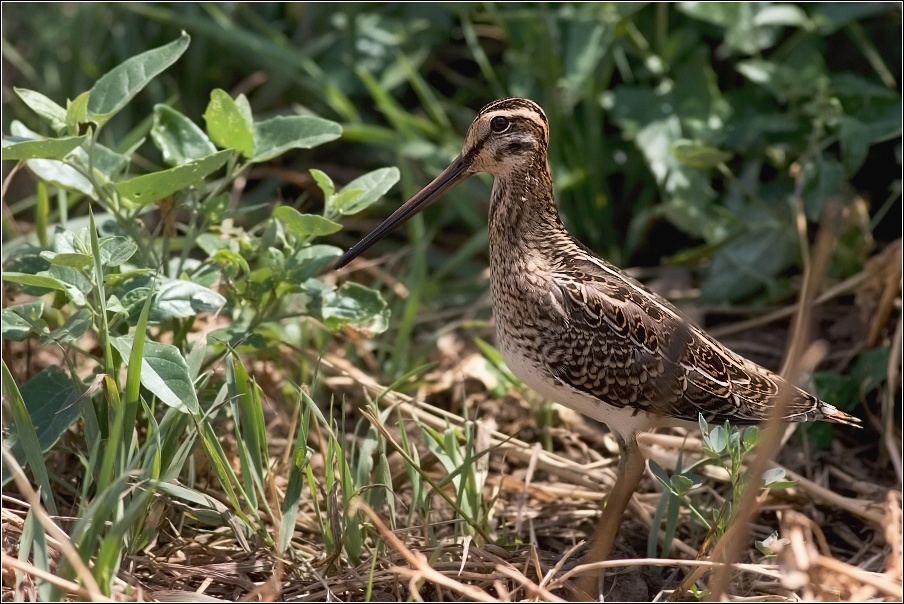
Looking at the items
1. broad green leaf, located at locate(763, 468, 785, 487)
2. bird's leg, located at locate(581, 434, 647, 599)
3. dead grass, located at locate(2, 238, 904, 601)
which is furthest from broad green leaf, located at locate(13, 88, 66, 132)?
broad green leaf, located at locate(763, 468, 785, 487)

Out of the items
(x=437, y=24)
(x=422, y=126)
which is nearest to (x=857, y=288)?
(x=422, y=126)

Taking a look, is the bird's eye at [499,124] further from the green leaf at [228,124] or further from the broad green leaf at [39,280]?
the broad green leaf at [39,280]

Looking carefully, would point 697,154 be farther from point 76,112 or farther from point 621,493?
point 76,112

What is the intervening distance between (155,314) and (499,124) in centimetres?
111

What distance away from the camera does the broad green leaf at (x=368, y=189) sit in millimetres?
3256

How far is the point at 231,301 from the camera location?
10.9ft

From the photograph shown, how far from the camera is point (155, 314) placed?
9.91ft

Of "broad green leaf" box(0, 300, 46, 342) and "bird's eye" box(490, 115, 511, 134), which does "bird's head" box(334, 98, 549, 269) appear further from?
"broad green leaf" box(0, 300, 46, 342)

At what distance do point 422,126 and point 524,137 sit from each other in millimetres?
1438

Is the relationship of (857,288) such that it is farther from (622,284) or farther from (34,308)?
(34,308)

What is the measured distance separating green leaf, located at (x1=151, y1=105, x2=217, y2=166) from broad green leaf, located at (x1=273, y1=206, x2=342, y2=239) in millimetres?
350

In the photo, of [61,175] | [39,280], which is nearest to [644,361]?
[39,280]

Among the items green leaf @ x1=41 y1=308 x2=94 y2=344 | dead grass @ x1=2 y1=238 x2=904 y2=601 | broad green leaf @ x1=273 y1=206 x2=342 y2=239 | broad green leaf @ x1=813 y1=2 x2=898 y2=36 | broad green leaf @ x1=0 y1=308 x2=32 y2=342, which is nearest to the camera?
dead grass @ x1=2 y1=238 x2=904 y2=601

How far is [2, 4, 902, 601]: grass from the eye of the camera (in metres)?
2.83
